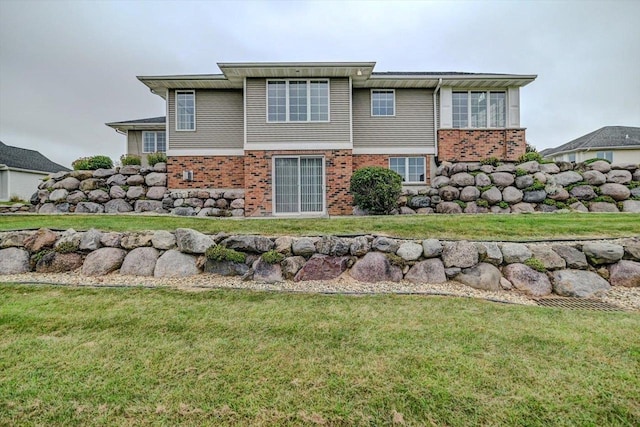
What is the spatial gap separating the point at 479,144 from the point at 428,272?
947cm

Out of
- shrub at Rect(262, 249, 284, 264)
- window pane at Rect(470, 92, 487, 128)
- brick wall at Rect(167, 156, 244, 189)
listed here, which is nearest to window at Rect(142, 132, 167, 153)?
brick wall at Rect(167, 156, 244, 189)

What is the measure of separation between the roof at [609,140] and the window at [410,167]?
61.5 ft

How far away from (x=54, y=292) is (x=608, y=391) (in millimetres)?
5824

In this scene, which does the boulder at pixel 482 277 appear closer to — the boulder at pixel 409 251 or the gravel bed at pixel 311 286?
the gravel bed at pixel 311 286

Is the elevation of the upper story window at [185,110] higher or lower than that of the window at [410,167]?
higher

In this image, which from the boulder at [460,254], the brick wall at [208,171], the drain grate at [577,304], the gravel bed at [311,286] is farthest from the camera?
the brick wall at [208,171]

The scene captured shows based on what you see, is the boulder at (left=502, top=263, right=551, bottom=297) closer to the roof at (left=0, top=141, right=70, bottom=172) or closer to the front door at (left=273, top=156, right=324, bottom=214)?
the front door at (left=273, top=156, right=324, bottom=214)

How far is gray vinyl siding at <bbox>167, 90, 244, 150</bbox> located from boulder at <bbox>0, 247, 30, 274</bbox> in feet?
24.7

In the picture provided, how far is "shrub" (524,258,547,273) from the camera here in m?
4.47

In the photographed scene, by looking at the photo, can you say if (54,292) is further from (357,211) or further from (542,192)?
(542,192)

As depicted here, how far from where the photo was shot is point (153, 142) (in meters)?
15.9

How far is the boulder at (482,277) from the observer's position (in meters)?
4.43

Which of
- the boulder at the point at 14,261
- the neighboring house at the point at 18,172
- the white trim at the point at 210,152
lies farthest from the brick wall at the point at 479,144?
the neighboring house at the point at 18,172

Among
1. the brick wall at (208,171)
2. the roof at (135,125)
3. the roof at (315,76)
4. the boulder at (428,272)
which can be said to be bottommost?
the boulder at (428,272)
